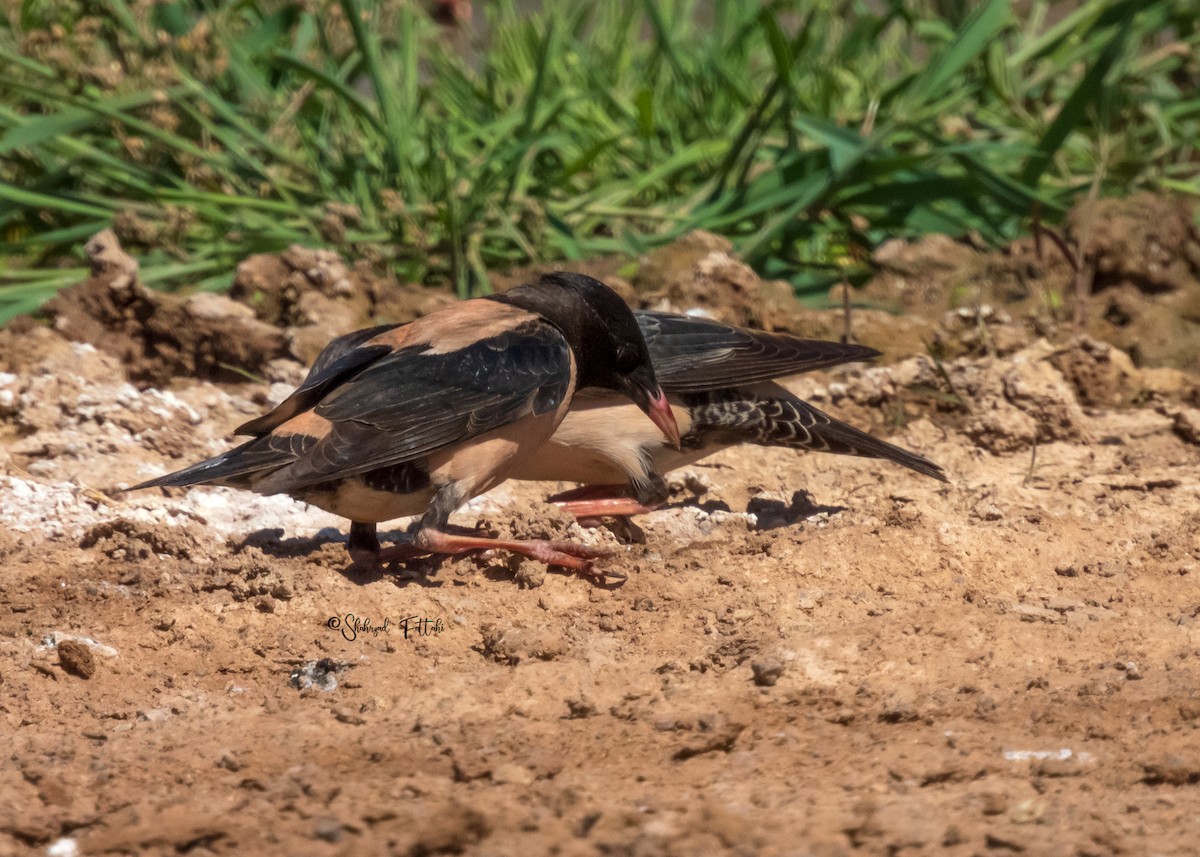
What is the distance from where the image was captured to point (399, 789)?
300cm

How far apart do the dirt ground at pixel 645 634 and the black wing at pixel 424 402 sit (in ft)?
1.07

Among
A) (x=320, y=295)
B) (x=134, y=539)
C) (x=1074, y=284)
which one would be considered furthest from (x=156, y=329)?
(x=1074, y=284)

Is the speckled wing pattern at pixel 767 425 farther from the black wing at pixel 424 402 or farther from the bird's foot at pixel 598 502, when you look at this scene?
the black wing at pixel 424 402

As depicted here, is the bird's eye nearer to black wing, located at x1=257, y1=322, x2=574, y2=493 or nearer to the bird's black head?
the bird's black head

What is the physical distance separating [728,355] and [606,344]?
47 centimetres

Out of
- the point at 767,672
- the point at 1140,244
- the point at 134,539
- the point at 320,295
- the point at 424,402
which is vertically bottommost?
the point at 134,539

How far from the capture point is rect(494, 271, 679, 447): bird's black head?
4.85 m

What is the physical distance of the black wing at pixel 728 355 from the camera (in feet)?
16.6

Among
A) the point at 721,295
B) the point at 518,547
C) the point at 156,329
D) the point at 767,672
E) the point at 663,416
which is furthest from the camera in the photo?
the point at 721,295

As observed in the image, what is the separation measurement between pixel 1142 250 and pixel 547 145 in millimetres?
2720

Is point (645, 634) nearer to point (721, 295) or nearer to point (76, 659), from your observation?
point (76, 659)

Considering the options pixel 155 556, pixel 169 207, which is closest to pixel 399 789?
pixel 155 556

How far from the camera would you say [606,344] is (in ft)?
16.0

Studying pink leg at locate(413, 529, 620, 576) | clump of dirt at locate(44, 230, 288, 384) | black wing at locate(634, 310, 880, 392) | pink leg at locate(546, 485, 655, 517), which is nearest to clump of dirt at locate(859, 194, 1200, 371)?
black wing at locate(634, 310, 880, 392)
